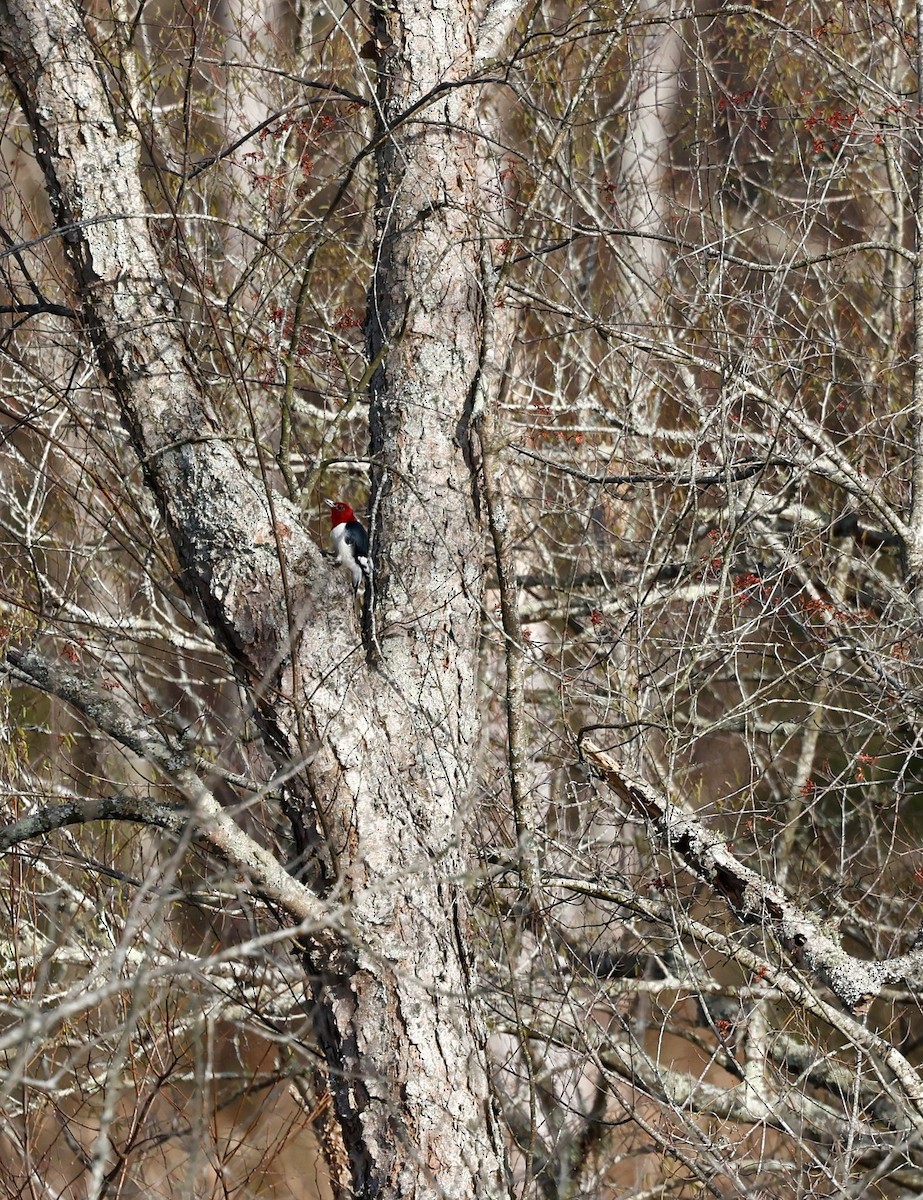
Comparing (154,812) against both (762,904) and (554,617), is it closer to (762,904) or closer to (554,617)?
(762,904)

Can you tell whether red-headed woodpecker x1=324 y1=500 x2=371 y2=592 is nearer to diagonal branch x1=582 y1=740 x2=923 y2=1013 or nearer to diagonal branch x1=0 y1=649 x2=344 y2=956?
diagonal branch x1=0 y1=649 x2=344 y2=956

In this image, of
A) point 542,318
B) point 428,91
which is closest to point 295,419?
point 542,318

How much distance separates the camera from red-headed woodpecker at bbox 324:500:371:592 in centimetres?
362

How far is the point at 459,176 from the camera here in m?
3.69

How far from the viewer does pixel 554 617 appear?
21.1ft

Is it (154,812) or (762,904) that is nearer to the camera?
(154,812)

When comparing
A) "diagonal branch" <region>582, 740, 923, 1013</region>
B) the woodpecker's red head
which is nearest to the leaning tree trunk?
"diagonal branch" <region>582, 740, 923, 1013</region>

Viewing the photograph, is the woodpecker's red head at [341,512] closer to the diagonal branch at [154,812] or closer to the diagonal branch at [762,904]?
the diagonal branch at [762,904]

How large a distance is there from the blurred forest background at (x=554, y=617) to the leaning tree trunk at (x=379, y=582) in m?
0.05

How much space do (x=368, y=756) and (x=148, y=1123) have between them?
1.84 meters

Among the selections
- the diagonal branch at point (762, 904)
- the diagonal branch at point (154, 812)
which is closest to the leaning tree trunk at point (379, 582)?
the diagonal branch at point (154, 812)

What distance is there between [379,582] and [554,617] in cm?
302

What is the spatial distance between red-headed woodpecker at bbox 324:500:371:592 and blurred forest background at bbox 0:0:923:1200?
8.5 inches

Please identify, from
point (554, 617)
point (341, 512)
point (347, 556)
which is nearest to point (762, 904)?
point (347, 556)
